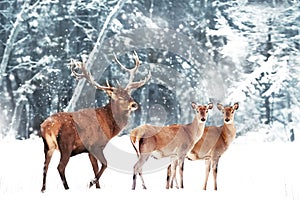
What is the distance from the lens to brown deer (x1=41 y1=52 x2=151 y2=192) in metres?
7.83

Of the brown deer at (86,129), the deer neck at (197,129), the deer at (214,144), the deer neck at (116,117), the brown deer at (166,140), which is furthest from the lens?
the deer at (214,144)

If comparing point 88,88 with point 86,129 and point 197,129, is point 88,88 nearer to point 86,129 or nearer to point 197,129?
point 197,129

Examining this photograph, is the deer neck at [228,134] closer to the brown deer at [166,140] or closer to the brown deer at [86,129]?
the brown deer at [166,140]

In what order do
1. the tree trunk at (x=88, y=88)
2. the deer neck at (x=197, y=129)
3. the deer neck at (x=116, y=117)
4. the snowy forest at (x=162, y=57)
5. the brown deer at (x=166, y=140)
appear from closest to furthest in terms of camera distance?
the brown deer at (x=166, y=140), the deer neck at (x=116, y=117), the deer neck at (x=197, y=129), the tree trunk at (x=88, y=88), the snowy forest at (x=162, y=57)

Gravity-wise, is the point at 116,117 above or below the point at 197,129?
above

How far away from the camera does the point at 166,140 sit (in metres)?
8.63

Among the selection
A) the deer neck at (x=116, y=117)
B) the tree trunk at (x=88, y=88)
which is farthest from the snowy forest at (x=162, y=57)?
the deer neck at (x=116, y=117)

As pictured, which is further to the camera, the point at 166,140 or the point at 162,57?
the point at 162,57

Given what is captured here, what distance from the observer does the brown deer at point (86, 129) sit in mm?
7828

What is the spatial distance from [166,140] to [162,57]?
16678 millimetres

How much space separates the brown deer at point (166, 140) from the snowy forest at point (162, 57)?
15.0 meters

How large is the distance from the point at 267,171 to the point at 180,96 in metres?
11.9

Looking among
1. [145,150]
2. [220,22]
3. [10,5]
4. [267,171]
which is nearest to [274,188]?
[145,150]

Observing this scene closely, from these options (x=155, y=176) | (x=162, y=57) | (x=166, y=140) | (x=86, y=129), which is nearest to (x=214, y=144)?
(x=166, y=140)
